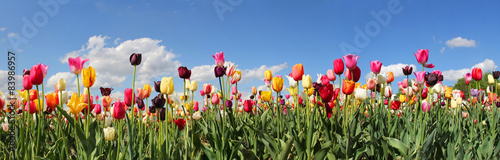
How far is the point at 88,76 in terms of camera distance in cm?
223

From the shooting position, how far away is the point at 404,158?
3049 millimetres

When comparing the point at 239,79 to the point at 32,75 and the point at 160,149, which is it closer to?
the point at 160,149

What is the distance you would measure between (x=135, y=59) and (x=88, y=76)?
0.34 meters

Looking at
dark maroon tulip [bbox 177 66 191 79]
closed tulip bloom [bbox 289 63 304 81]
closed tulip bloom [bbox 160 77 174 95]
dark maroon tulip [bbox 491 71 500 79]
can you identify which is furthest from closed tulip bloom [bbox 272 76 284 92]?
dark maroon tulip [bbox 491 71 500 79]

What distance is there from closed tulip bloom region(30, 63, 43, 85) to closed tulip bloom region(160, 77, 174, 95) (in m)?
0.98

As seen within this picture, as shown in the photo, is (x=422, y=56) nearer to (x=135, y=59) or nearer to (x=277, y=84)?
(x=277, y=84)

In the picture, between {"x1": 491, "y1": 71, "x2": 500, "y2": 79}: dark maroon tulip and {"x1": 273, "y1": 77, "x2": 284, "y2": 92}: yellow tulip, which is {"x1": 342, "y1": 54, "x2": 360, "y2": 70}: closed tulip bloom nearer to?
{"x1": 273, "y1": 77, "x2": 284, "y2": 92}: yellow tulip

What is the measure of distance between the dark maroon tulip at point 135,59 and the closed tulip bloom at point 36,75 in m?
0.71

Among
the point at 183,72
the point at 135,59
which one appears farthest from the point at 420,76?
the point at 135,59

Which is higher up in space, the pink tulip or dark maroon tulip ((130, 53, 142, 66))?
the pink tulip

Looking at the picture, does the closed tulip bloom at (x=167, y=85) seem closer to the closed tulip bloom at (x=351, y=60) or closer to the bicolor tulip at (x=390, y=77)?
the closed tulip bloom at (x=351, y=60)

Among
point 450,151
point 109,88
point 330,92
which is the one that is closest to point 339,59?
point 330,92

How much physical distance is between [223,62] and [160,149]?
4.05 ft

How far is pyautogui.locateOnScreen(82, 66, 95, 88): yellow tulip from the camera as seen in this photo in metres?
2.21
